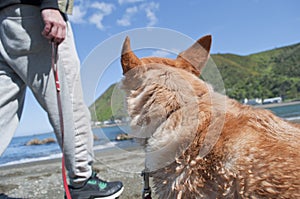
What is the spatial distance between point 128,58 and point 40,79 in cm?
149

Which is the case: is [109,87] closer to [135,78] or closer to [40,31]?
[135,78]

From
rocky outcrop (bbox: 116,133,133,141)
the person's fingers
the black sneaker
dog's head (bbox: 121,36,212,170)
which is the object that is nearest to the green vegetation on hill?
the black sneaker

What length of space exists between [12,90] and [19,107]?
0.87 ft

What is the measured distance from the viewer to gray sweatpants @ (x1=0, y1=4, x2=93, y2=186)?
3498 millimetres

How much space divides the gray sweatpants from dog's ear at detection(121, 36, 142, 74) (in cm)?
127

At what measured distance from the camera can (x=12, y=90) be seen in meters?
3.71

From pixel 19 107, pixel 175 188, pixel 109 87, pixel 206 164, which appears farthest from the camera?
pixel 19 107

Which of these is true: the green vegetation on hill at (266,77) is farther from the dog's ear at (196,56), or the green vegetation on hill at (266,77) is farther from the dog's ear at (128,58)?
the dog's ear at (128,58)

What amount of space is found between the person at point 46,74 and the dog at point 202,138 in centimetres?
119

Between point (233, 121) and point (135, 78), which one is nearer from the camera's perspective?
point (233, 121)

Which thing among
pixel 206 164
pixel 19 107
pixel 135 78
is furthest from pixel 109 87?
pixel 19 107

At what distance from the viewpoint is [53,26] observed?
3.37 metres

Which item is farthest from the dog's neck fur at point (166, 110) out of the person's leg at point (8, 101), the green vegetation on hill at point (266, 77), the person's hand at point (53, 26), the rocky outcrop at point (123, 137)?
the green vegetation on hill at point (266, 77)

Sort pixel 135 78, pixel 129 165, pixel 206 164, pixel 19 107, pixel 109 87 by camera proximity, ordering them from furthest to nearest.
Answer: pixel 129 165
pixel 19 107
pixel 109 87
pixel 135 78
pixel 206 164
